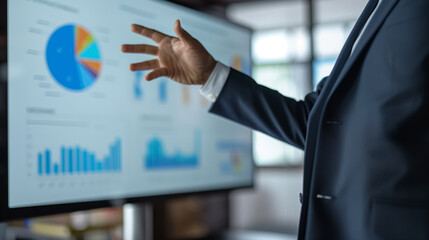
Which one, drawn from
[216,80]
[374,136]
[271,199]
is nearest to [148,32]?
[216,80]

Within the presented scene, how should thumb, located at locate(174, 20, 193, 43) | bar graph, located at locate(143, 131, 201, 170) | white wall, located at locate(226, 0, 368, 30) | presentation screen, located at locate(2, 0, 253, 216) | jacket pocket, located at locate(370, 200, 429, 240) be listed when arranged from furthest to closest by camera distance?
white wall, located at locate(226, 0, 368, 30) < bar graph, located at locate(143, 131, 201, 170) < presentation screen, located at locate(2, 0, 253, 216) < thumb, located at locate(174, 20, 193, 43) < jacket pocket, located at locate(370, 200, 429, 240)

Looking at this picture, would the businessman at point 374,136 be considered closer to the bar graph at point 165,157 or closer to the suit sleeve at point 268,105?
A: the suit sleeve at point 268,105

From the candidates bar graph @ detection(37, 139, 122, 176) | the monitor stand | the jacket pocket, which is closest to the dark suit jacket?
the jacket pocket

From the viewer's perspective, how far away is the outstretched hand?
1.07 metres

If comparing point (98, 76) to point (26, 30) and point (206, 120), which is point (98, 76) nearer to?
point (26, 30)

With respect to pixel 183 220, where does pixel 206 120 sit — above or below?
above

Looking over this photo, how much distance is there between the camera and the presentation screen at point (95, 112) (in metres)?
1.17

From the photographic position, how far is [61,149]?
127cm

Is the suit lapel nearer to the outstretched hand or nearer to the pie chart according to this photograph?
the outstretched hand

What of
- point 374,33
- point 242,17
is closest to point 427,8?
point 374,33

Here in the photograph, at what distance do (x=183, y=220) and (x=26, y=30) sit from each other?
63.5 inches

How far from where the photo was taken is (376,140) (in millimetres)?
854

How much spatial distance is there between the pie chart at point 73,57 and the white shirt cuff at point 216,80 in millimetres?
442

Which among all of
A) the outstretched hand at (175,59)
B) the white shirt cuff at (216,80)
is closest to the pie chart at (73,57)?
the outstretched hand at (175,59)
